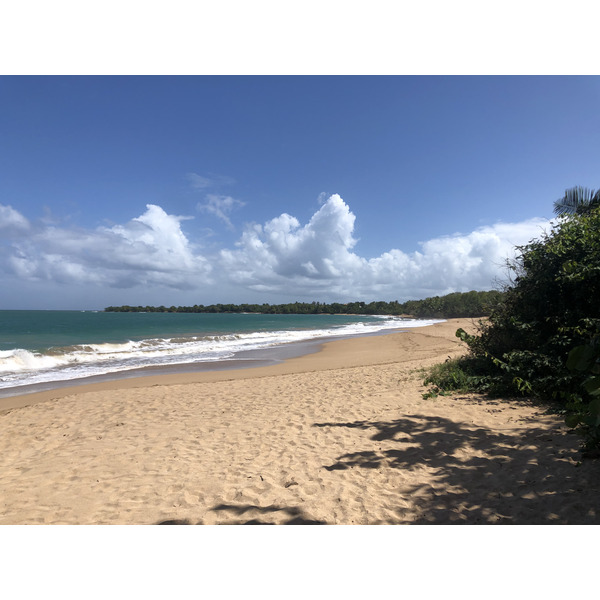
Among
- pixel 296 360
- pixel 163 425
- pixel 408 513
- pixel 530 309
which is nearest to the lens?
pixel 408 513

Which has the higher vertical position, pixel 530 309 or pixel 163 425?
pixel 530 309

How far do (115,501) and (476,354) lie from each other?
27.7 feet

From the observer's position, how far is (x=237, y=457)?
197 inches

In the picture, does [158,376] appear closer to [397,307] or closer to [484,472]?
[484,472]

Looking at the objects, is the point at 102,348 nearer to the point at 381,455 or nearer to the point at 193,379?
the point at 193,379

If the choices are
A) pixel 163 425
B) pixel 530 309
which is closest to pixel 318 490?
pixel 163 425

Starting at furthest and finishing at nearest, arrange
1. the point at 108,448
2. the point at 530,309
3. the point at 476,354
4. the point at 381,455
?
1. the point at 476,354
2. the point at 530,309
3. the point at 108,448
4. the point at 381,455

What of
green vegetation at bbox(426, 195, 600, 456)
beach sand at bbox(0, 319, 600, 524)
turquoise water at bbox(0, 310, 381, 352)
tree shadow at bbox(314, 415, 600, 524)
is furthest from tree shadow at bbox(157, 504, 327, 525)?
turquoise water at bbox(0, 310, 381, 352)

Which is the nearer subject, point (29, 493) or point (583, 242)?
point (29, 493)

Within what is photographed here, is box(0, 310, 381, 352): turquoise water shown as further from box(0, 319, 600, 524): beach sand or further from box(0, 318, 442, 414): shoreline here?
box(0, 319, 600, 524): beach sand

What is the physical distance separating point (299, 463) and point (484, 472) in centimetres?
229

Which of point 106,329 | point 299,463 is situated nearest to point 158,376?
point 299,463

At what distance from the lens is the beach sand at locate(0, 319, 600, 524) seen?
349 cm

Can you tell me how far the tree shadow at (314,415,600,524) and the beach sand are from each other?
1 centimetres
